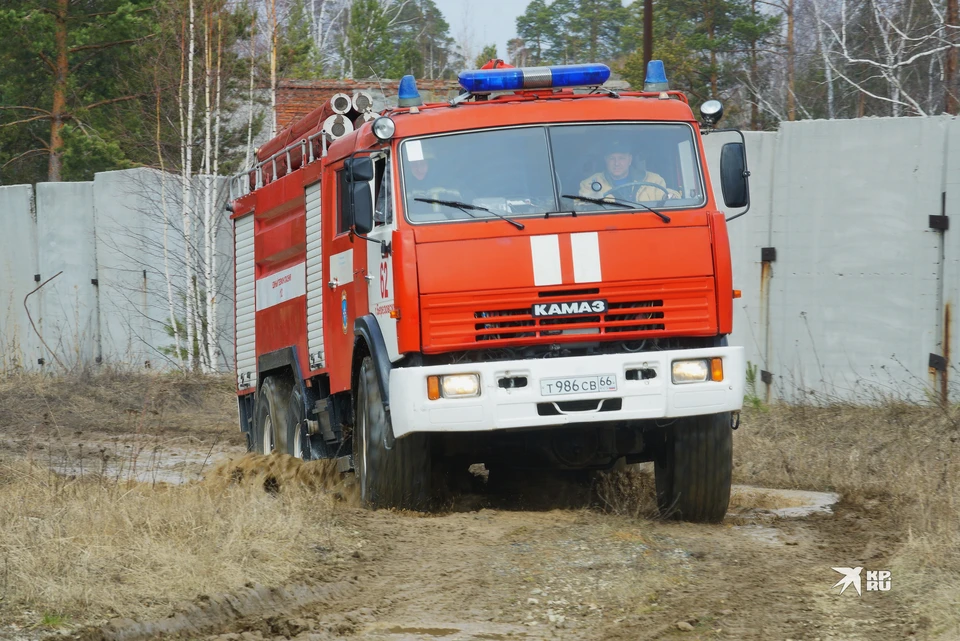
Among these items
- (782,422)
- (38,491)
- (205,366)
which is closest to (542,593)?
(38,491)

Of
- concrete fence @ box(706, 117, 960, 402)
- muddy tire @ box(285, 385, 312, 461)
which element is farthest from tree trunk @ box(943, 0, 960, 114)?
muddy tire @ box(285, 385, 312, 461)

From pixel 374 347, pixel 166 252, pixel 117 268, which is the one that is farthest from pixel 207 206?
pixel 374 347

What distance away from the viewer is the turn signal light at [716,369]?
7855 millimetres

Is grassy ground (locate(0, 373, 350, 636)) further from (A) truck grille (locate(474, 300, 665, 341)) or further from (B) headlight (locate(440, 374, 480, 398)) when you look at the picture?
(A) truck grille (locate(474, 300, 665, 341))

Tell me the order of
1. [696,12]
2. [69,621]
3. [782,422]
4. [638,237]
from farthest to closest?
[696,12] < [782,422] < [638,237] < [69,621]

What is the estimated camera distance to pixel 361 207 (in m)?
8.45

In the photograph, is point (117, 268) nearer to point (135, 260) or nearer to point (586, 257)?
point (135, 260)

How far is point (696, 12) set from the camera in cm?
3959

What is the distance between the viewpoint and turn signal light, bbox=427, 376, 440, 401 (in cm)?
770

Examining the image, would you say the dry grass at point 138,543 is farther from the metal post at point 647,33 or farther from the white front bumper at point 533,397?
the metal post at point 647,33

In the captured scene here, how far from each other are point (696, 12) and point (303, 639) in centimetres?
3652

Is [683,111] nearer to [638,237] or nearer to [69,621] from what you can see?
[638,237]

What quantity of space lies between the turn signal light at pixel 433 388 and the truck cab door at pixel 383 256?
0.34 meters

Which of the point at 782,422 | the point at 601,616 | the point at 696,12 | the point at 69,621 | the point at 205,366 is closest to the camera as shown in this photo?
the point at 69,621
